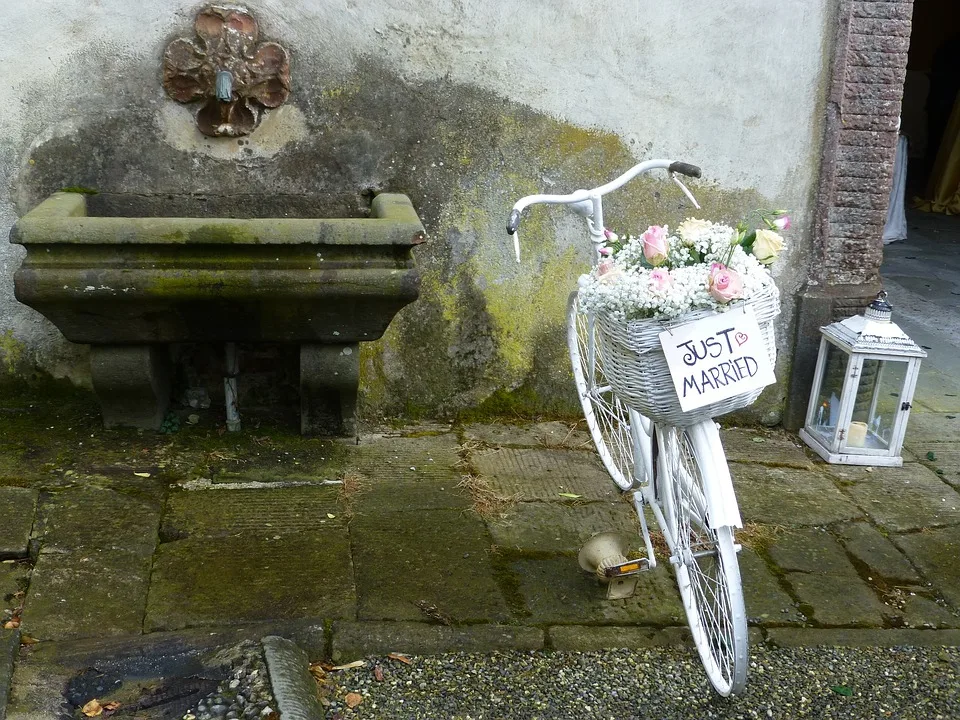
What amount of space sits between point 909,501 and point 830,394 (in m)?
0.59

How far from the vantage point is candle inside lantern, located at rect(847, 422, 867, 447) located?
4117mm

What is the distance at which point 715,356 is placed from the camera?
A: 2.30 meters

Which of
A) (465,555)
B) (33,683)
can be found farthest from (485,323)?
(33,683)

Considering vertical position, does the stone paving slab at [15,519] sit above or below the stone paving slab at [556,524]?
above

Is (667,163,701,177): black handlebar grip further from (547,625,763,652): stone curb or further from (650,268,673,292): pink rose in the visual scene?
(547,625,763,652): stone curb

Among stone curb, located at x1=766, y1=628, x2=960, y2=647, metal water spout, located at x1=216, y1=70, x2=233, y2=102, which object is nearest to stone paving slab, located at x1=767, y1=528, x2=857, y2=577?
stone curb, located at x1=766, y1=628, x2=960, y2=647

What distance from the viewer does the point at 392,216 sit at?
3480mm

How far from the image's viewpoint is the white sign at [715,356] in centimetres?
229

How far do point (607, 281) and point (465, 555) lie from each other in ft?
4.12

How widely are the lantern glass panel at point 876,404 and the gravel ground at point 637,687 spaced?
1.38 m

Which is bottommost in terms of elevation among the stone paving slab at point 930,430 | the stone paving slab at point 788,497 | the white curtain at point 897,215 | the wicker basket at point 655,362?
the white curtain at point 897,215

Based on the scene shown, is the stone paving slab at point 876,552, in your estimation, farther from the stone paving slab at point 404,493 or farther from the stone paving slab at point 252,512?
the stone paving slab at point 252,512

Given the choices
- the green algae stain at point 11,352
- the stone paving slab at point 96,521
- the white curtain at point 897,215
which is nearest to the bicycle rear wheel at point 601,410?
the stone paving slab at point 96,521

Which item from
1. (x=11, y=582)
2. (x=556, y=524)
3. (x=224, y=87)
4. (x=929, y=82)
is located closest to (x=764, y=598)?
(x=556, y=524)
